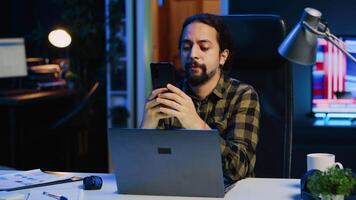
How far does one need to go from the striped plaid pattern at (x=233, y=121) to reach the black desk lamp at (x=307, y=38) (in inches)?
17.8

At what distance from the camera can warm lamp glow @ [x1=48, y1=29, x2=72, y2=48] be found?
14.2 ft

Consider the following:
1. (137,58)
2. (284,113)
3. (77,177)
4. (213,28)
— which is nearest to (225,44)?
(213,28)

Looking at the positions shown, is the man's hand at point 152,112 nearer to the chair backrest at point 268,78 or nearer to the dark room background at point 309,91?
the chair backrest at point 268,78

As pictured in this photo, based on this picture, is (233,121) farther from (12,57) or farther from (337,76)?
(12,57)

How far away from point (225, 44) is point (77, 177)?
73cm

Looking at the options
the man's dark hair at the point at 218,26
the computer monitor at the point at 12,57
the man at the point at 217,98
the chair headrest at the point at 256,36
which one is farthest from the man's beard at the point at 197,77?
the computer monitor at the point at 12,57

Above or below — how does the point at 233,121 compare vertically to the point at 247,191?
above

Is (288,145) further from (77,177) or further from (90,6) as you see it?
(90,6)

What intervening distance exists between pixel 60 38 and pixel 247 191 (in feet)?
9.38

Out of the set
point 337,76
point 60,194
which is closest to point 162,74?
point 60,194

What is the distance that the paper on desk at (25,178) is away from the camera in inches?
73.8

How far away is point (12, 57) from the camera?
14.1 ft

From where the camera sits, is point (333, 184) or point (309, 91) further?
point (309, 91)

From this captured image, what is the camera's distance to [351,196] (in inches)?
61.4
